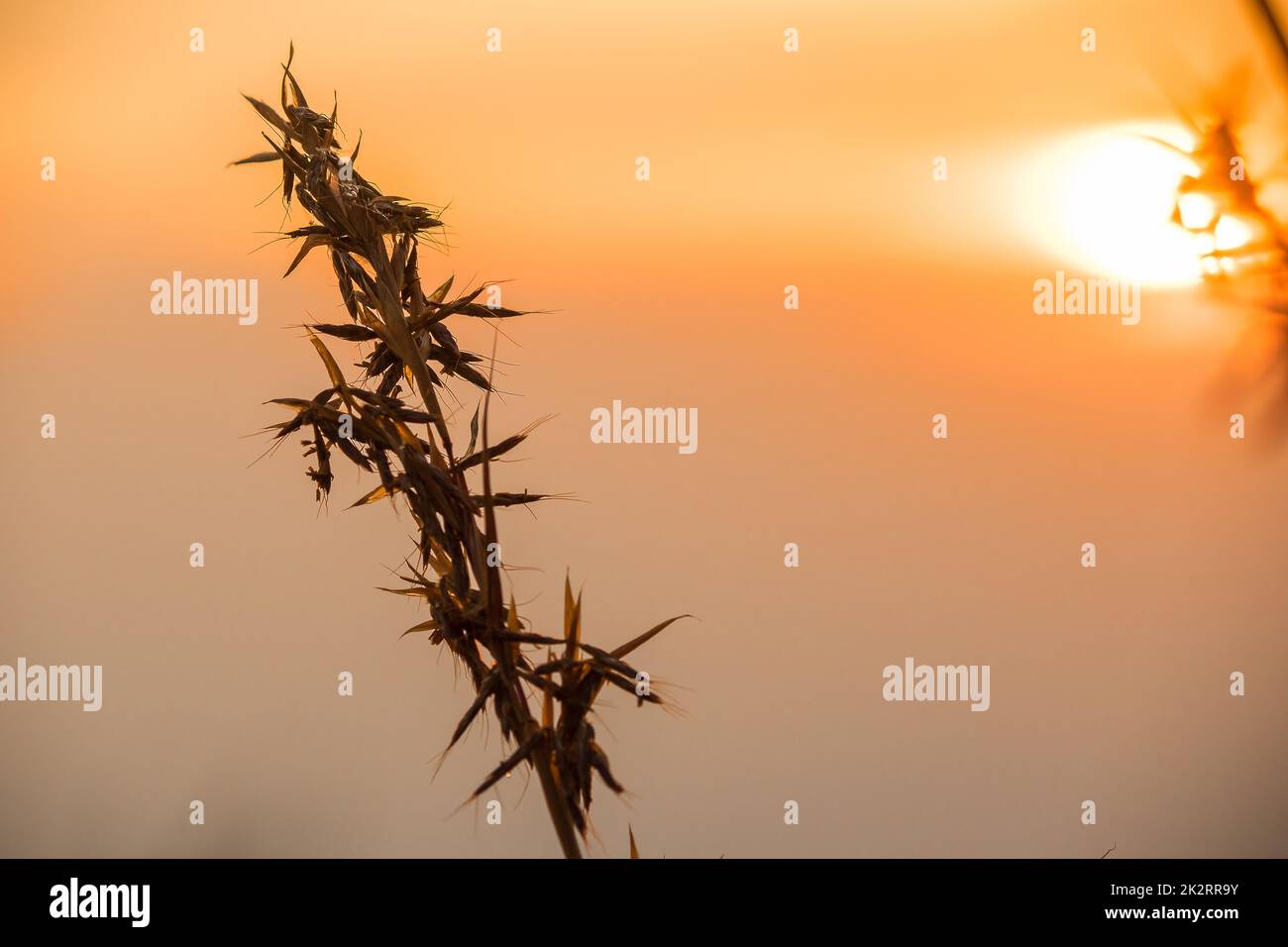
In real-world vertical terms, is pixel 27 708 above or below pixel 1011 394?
below

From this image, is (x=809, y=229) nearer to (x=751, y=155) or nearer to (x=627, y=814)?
(x=751, y=155)

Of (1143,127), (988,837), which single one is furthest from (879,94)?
(988,837)

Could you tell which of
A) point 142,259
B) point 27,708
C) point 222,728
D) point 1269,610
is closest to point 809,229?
point 1269,610

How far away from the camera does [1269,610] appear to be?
1.51 meters

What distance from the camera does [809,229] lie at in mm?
1507

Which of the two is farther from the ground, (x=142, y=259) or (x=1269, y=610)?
(x=142, y=259)

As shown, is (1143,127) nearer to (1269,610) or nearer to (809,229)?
(809,229)

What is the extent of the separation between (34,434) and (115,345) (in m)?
0.20
